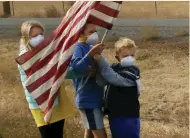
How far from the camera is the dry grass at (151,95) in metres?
6.29

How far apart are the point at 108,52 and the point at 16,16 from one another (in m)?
10.0

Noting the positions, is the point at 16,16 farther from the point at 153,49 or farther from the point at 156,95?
the point at 156,95

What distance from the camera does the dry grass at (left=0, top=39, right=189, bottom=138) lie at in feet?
20.6

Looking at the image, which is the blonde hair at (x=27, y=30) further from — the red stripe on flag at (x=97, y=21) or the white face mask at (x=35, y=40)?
the red stripe on flag at (x=97, y=21)

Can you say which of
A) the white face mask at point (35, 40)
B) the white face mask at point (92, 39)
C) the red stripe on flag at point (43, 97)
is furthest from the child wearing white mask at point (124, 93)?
the white face mask at point (35, 40)

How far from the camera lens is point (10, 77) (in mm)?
10211

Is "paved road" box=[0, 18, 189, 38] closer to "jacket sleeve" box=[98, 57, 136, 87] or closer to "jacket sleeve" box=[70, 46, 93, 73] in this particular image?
"jacket sleeve" box=[70, 46, 93, 73]

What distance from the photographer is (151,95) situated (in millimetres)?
9258

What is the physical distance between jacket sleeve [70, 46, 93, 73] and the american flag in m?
0.09

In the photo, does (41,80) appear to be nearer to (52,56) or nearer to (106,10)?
(52,56)

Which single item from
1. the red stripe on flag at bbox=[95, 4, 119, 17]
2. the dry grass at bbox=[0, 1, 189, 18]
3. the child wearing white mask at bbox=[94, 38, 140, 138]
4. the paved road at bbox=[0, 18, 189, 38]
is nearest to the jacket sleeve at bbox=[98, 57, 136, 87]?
the child wearing white mask at bbox=[94, 38, 140, 138]

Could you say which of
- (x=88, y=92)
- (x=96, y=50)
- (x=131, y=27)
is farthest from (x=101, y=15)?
(x=131, y=27)

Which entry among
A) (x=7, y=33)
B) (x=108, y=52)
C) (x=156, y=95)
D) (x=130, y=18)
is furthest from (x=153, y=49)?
(x=130, y=18)

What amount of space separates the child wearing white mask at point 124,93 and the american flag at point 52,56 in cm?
27
